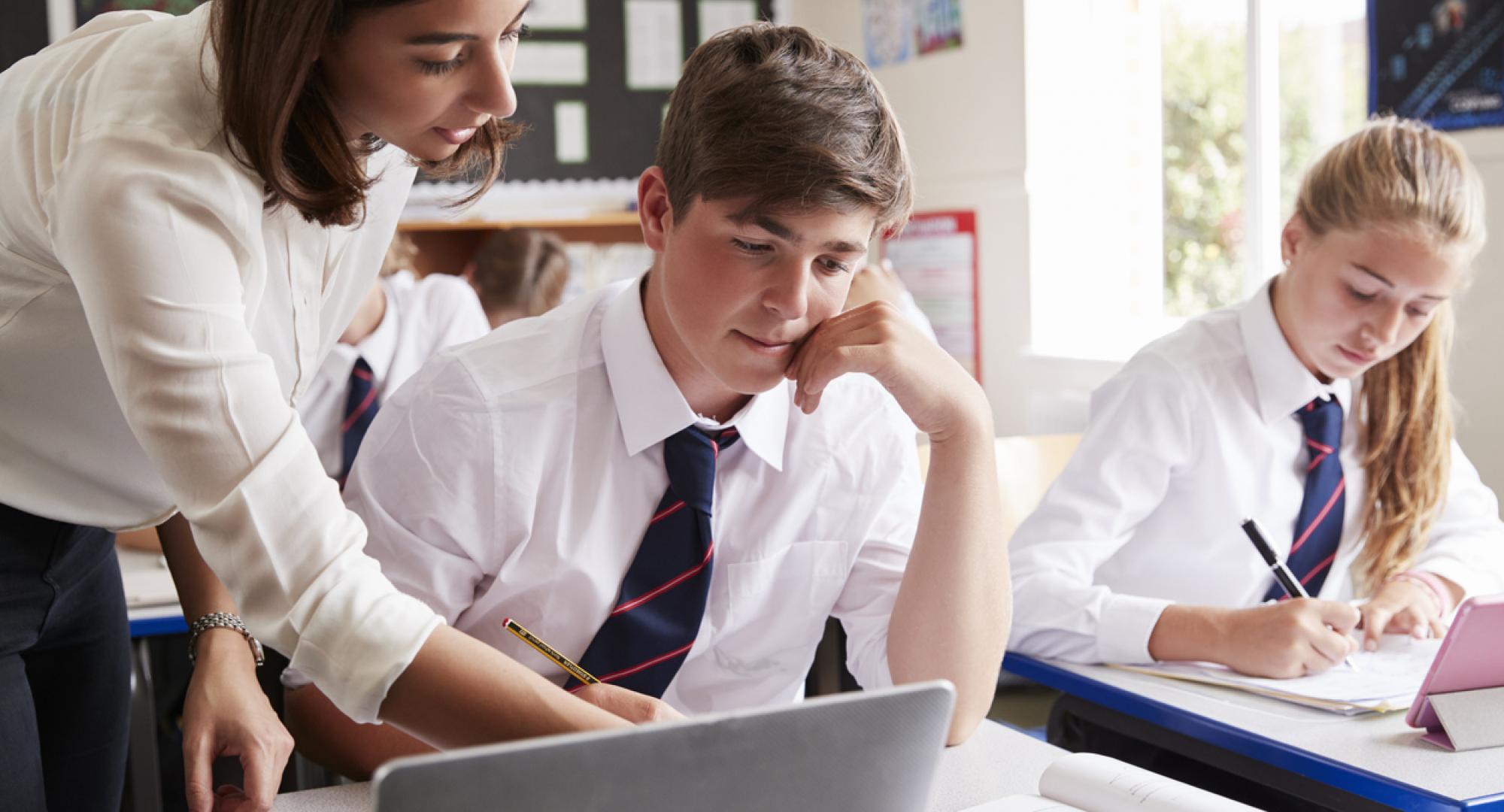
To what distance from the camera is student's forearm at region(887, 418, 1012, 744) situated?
50.1 inches

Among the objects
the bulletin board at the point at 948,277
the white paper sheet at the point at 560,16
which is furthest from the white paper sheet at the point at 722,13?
the bulletin board at the point at 948,277

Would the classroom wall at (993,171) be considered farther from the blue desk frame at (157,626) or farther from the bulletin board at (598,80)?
the blue desk frame at (157,626)

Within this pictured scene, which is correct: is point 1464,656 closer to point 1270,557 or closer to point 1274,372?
point 1270,557

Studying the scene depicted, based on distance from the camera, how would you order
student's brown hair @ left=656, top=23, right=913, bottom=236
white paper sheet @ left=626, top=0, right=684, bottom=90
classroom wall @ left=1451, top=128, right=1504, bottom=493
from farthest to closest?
white paper sheet @ left=626, top=0, right=684, bottom=90, classroom wall @ left=1451, top=128, right=1504, bottom=493, student's brown hair @ left=656, top=23, right=913, bottom=236

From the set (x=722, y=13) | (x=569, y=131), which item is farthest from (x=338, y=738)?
(x=722, y=13)

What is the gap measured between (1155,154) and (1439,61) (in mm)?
1244

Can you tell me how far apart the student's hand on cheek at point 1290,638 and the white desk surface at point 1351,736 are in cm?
5

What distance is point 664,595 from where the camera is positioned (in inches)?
51.6

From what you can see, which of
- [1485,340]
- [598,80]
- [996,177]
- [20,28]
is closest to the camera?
[1485,340]

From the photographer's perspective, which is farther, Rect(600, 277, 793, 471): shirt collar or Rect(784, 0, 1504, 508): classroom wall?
Rect(784, 0, 1504, 508): classroom wall

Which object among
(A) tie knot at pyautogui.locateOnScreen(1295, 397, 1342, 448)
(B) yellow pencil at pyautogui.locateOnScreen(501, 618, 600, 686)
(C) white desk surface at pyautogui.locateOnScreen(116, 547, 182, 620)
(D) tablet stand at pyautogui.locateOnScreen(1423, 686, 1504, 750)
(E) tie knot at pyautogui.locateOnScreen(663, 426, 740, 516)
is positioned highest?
(E) tie knot at pyautogui.locateOnScreen(663, 426, 740, 516)

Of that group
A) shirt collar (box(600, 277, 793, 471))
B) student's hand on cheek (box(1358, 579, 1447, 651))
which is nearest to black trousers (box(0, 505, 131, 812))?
shirt collar (box(600, 277, 793, 471))

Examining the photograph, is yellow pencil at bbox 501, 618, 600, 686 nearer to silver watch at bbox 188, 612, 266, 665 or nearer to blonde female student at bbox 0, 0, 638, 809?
blonde female student at bbox 0, 0, 638, 809

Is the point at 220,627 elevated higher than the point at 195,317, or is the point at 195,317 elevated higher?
the point at 195,317
